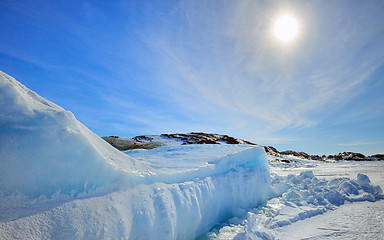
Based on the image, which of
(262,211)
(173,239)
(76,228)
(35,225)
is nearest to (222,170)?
(262,211)

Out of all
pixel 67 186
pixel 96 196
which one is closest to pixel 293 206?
pixel 96 196

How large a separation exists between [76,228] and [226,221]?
2.75m

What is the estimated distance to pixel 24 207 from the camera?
1379 mm

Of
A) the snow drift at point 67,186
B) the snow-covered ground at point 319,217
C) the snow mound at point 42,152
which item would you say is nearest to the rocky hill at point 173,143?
the snow-covered ground at point 319,217

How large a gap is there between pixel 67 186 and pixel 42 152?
372 mm

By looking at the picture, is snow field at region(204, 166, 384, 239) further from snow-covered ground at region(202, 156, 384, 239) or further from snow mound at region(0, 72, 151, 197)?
snow mound at region(0, 72, 151, 197)

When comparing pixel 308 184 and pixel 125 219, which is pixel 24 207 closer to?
pixel 125 219

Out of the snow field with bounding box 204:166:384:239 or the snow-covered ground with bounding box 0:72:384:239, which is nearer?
the snow-covered ground with bounding box 0:72:384:239

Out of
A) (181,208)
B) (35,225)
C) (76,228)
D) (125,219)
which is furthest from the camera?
(181,208)

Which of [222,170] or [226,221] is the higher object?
[222,170]

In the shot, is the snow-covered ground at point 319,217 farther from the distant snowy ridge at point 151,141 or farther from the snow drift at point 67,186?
the distant snowy ridge at point 151,141

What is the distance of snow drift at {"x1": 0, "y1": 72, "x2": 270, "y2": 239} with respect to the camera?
1.38m

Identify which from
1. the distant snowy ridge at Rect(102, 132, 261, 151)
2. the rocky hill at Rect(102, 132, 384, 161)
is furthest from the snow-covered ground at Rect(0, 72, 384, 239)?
the rocky hill at Rect(102, 132, 384, 161)

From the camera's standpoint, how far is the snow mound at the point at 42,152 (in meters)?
1.43
